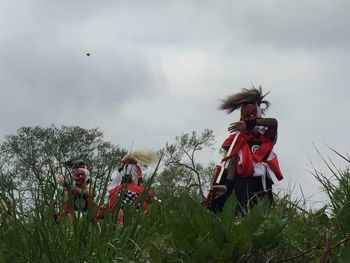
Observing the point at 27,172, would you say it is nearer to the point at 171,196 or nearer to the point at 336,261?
the point at 171,196

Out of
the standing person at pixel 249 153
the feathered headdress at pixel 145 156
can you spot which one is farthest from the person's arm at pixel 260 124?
the feathered headdress at pixel 145 156

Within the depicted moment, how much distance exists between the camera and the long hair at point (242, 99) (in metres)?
7.35

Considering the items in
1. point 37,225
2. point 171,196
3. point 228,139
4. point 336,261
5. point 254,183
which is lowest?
point 336,261

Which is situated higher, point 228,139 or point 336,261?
point 228,139

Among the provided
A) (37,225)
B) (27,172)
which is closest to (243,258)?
(37,225)

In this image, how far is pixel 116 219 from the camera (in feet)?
10.1

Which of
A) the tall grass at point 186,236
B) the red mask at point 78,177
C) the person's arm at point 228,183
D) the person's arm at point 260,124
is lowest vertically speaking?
the tall grass at point 186,236

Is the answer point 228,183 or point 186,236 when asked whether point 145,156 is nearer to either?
point 228,183

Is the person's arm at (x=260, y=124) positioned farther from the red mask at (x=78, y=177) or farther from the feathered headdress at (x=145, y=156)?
the red mask at (x=78, y=177)

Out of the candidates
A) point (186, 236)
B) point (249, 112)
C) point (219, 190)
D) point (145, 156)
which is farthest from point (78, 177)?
point (145, 156)

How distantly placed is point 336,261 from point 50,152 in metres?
1.21

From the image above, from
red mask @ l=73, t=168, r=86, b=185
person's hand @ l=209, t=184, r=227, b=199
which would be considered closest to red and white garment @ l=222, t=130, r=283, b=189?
person's hand @ l=209, t=184, r=227, b=199

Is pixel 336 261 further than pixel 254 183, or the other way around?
pixel 254 183

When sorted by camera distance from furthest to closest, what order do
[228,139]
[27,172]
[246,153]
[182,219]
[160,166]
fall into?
[228,139] → [246,153] → [27,172] → [160,166] → [182,219]
